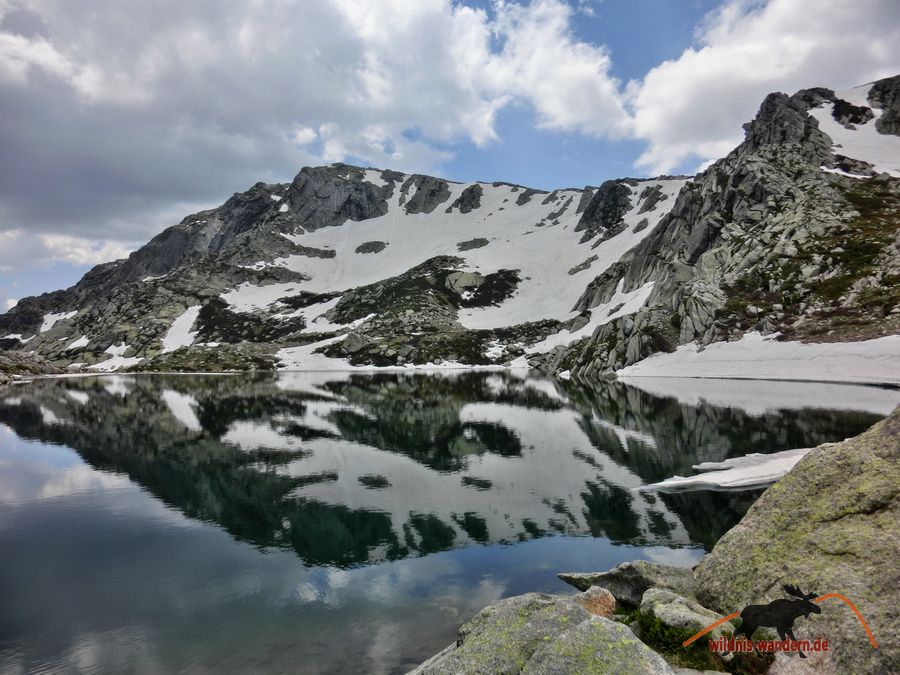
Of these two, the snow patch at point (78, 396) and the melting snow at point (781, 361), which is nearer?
the melting snow at point (781, 361)

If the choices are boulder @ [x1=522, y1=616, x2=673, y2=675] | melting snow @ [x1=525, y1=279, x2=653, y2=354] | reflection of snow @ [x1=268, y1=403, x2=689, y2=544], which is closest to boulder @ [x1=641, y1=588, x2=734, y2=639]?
boulder @ [x1=522, y1=616, x2=673, y2=675]

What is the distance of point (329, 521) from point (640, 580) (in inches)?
533

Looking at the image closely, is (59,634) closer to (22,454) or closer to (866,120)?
(22,454)

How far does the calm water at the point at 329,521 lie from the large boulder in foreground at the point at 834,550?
571 centimetres

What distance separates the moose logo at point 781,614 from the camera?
7489 millimetres

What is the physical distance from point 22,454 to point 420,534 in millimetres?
34661

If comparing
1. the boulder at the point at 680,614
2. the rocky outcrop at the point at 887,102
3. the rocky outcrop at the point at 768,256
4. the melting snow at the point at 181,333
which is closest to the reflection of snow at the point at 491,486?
the boulder at the point at 680,614

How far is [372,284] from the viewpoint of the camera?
199375 millimetres

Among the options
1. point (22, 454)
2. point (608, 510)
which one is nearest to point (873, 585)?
point (608, 510)

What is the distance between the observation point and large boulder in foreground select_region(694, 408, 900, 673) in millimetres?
6746

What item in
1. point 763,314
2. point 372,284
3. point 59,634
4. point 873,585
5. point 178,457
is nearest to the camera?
point 873,585

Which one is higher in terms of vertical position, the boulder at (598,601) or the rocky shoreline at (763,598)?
the rocky shoreline at (763,598)

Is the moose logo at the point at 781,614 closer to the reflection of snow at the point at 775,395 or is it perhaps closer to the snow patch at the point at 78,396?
the reflection of snow at the point at 775,395

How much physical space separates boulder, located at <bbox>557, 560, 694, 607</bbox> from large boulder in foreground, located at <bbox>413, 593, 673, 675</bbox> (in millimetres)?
3649
